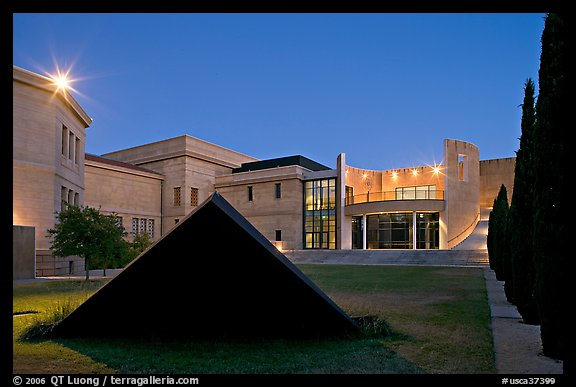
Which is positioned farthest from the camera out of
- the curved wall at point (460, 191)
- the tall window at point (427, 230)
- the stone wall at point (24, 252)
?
the tall window at point (427, 230)

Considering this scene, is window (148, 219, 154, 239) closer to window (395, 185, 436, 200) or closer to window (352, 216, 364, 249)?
window (352, 216, 364, 249)

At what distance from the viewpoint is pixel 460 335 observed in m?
7.34

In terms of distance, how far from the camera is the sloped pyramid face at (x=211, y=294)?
627 cm

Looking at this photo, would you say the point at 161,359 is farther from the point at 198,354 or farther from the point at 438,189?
the point at 438,189

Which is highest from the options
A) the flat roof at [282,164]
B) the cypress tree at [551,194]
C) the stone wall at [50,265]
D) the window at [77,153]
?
the flat roof at [282,164]

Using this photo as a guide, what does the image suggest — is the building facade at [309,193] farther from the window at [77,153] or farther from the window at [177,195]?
the window at [77,153]

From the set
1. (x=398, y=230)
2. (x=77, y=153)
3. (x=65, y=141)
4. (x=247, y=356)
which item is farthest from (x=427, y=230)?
(x=247, y=356)

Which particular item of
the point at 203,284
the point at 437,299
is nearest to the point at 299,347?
the point at 203,284

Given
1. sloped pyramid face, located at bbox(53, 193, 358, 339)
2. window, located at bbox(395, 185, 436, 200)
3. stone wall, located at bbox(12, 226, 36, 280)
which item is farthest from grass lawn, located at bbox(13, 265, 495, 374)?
window, located at bbox(395, 185, 436, 200)

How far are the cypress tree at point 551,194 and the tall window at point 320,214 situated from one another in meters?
45.5

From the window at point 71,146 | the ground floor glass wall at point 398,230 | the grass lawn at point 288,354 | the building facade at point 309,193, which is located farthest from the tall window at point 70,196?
the ground floor glass wall at point 398,230

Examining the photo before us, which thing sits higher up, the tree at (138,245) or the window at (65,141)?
the window at (65,141)

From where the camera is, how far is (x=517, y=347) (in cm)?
650

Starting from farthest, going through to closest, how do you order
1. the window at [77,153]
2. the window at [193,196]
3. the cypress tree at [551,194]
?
the window at [193,196]
the window at [77,153]
the cypress tree at [551,194]
